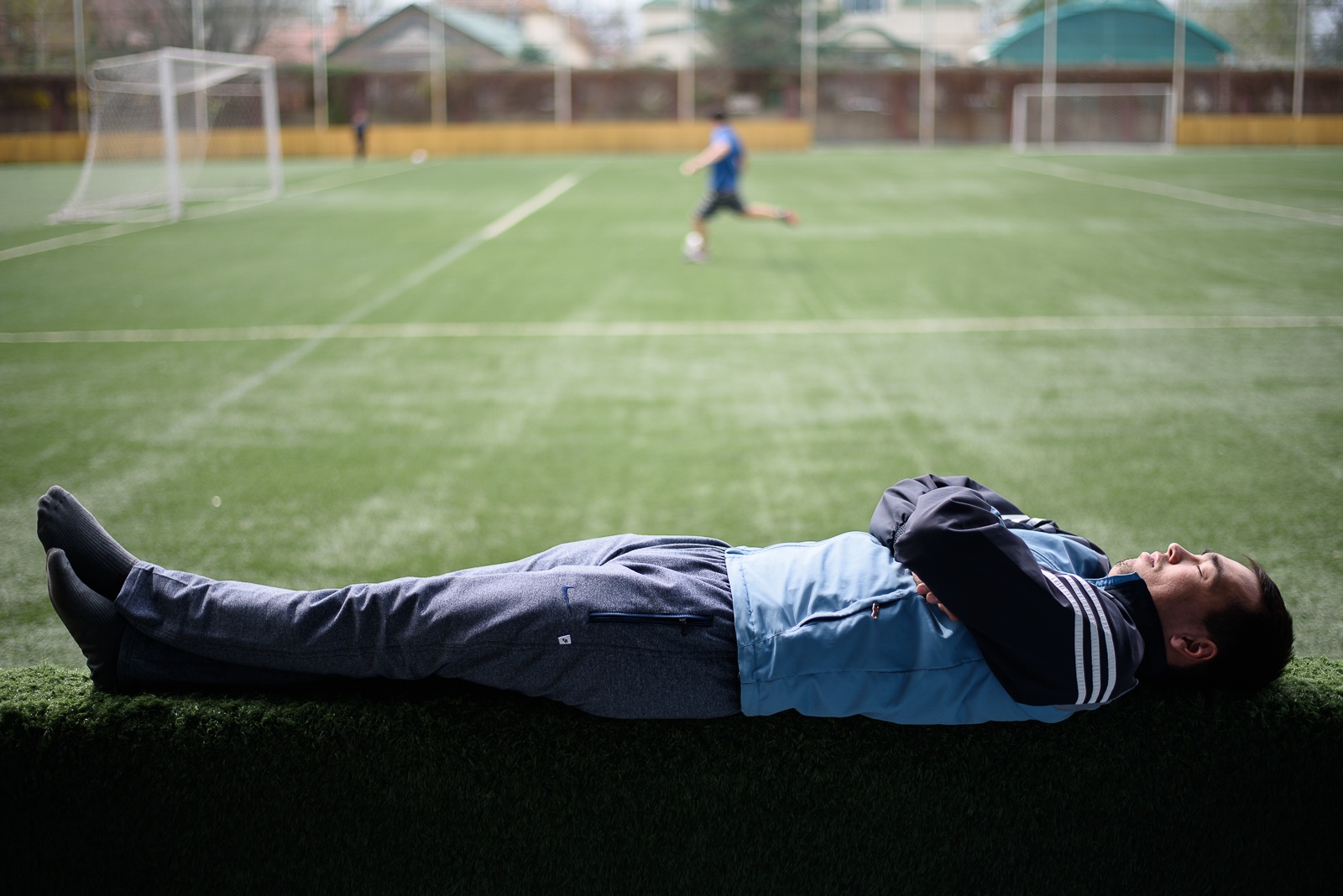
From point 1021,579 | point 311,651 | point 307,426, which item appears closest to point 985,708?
point 1021,579

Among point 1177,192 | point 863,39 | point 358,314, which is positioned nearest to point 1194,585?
point 358,314

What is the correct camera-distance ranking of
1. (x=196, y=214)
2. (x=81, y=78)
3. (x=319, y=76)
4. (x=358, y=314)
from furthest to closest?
1. (x=319, y=76)
2. (x=81, y=78)
3. (x=196, y=214)
4. (x=358, y=314)

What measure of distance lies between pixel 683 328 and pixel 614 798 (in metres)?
7.53

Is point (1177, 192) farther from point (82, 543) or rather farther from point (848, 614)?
point (82, 543)

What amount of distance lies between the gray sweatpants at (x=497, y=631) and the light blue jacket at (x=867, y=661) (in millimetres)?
66

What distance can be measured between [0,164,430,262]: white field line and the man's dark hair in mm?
15113

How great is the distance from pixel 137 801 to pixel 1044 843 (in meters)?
1.86

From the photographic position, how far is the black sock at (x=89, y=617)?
2305 millimetres

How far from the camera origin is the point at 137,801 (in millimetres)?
2346

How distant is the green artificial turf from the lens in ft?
16.6

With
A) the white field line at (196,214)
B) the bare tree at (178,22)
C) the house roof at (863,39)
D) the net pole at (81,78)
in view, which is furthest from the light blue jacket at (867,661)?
the house roof at (863,39)

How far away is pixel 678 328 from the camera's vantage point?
9.66 meters

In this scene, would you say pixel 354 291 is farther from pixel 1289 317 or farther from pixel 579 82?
pixel 579 82

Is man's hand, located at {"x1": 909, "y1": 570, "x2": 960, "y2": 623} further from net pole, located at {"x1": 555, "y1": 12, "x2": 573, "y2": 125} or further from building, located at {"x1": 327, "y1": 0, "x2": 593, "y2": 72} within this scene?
building, located at {"x1": 327, "y1": 0, "x2": 593, "y2": 72}
